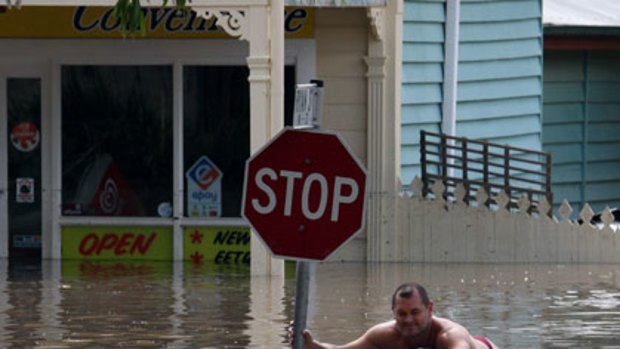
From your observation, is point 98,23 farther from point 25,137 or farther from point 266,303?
point 266,303

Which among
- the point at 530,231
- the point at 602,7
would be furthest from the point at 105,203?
the point at 602,7

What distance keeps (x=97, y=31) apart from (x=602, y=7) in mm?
10911

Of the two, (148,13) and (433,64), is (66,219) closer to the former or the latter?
(148,13)

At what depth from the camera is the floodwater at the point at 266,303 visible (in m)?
15.7

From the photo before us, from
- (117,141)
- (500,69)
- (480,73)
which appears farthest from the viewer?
(500,69)

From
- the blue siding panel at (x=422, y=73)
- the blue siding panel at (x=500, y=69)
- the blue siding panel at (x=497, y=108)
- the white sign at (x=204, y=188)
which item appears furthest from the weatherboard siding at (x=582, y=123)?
the white sign at (x=204, y=188)

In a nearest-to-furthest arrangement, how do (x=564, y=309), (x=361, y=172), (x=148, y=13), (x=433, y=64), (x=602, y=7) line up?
(x=361, y=172) < (x=564, y=309) < (x=148, y=13) < (x=433, y=64) < (x=602, y=7)

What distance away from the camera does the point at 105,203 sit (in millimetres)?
23906

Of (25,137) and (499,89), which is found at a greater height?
(499,89)

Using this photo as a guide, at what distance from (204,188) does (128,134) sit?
1.18 m

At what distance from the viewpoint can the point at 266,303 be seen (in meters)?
18.4

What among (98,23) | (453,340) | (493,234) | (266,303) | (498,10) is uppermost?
(498,10)

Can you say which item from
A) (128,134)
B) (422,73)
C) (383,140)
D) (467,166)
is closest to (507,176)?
(467,166)

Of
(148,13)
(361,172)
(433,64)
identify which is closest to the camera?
(361,172)
